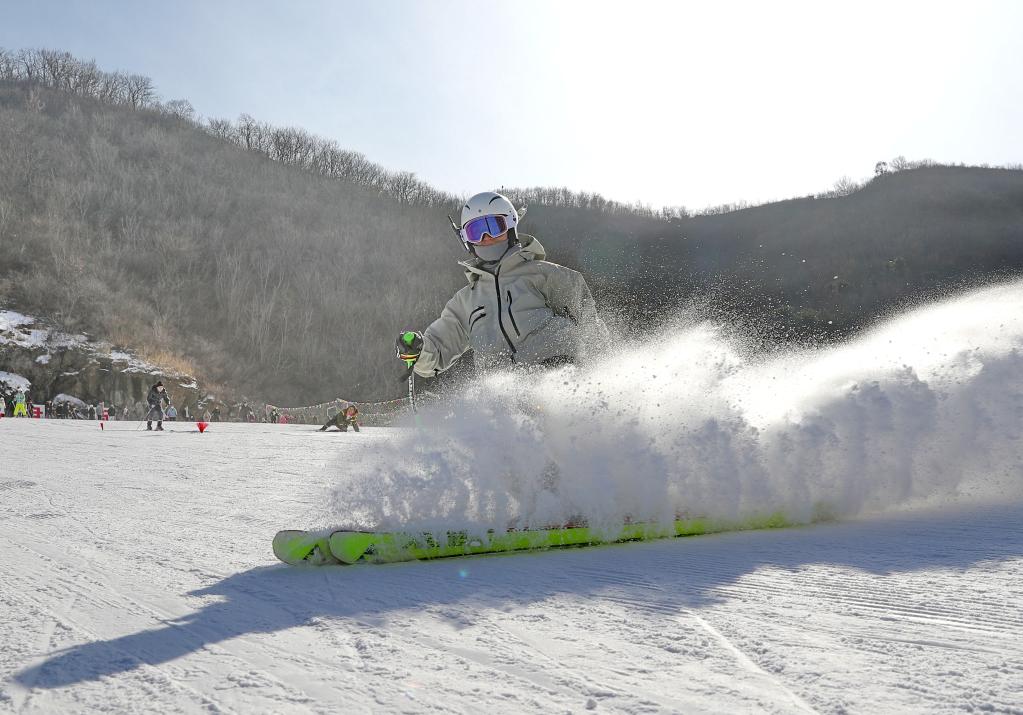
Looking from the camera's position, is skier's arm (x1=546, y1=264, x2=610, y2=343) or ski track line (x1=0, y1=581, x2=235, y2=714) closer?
ski track line (x1=0, y1=581, x2=235, y2=714)

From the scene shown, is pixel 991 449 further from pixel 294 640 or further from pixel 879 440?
pixel 294 640

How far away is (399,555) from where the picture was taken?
3787 millimetres

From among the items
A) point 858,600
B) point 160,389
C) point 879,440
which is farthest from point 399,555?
point 160,389

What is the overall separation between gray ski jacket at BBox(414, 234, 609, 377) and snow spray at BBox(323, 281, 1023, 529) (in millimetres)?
283

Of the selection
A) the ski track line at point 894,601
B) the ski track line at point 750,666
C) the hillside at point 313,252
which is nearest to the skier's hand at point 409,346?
the ski track line at point 894,601

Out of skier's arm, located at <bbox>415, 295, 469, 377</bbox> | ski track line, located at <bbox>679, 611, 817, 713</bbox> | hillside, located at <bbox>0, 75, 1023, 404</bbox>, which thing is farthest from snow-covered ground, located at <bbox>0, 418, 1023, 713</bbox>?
hillside, located at <bbox>0, 75, 1023, 404</bbox>

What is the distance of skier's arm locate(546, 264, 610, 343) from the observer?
5605 millimetres

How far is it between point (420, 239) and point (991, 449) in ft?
242

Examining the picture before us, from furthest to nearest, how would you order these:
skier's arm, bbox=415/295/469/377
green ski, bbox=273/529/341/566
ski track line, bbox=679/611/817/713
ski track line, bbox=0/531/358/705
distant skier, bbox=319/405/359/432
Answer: distant skier, bbox=319/405/359/432
skier's arm, bbox=415/295/469/377
green ski, bbox=273/529/341/566
ski track line, bbox=0/531/358/705
ski track line, bbox=679/611/817/713

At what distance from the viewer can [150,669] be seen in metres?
2.15

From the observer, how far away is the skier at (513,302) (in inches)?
216

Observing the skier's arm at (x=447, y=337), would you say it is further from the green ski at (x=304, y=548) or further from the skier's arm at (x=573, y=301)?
the green ski at (x=304, y=548)

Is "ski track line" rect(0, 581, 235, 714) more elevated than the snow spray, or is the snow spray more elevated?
the snow spray

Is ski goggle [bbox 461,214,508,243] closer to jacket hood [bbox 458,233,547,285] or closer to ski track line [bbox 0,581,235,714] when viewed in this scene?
jacket hood [bbox 458,233,547,285]
